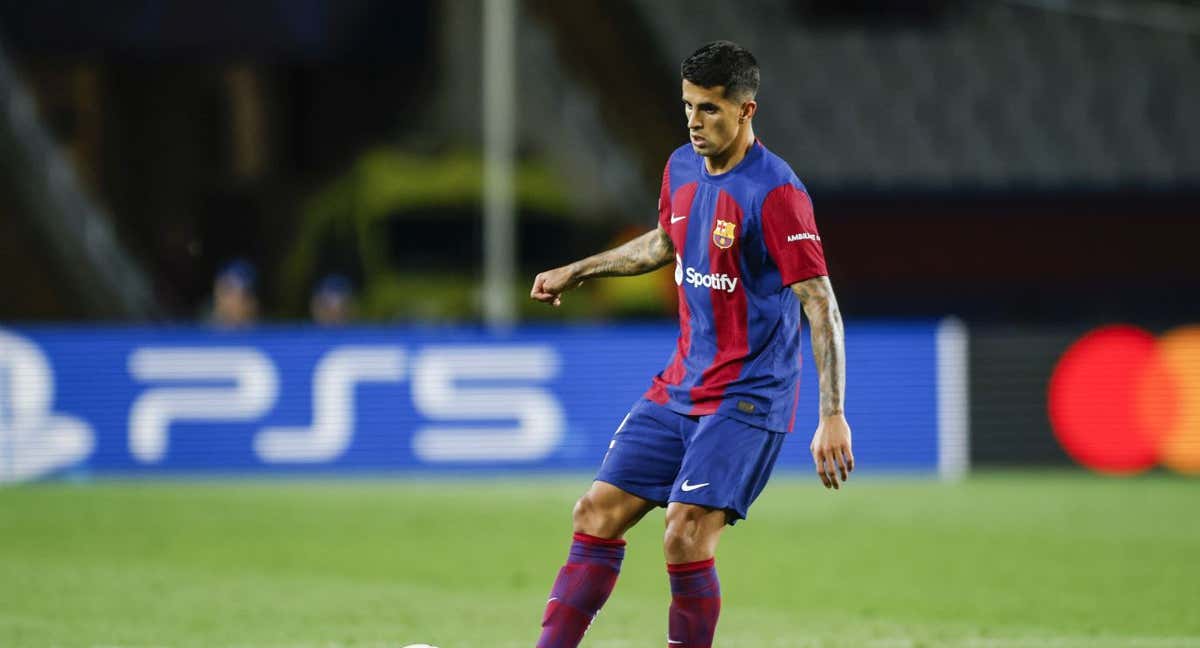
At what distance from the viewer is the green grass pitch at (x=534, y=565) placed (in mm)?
8086

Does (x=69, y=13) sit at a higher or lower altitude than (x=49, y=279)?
higher

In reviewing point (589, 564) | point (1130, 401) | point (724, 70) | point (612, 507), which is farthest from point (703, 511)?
point (1130, 401)

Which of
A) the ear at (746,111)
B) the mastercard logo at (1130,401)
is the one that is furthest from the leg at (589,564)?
the mastercard logo at (1130,401)

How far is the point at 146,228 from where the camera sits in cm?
2645

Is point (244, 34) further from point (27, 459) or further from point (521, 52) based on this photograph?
point (27, 459)

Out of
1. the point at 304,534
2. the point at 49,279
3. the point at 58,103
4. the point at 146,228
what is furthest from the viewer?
the point at 146,228

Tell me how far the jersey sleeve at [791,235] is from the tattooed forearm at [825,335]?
0.04 meters

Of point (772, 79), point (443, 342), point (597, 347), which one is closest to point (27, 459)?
point (443, 342)

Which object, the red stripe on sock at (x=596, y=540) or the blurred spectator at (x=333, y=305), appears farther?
the blurred spectator at (x=333, y=305)

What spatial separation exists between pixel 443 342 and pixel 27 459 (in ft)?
11.4

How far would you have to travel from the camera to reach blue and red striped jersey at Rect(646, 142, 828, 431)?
231 inches

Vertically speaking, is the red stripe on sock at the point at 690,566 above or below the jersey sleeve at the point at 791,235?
below

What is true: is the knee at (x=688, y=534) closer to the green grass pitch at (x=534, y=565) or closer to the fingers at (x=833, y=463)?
the fingers at (x=833, y=463)

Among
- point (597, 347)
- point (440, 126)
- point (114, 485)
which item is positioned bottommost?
point (114, 485)
